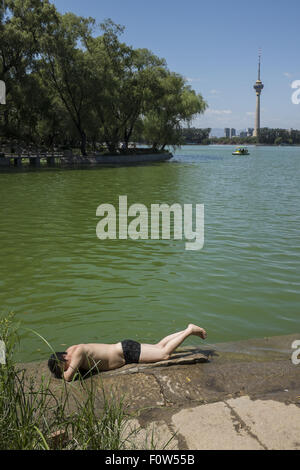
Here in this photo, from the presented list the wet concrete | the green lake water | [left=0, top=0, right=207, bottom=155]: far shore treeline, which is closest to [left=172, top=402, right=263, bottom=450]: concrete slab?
the wet concrete

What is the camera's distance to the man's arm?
4.34m

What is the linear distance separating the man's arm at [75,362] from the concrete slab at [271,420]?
5.29 ft

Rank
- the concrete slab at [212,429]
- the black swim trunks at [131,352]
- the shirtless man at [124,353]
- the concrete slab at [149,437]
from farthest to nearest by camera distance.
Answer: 1. the black swim trunks at [131,352]
2. the shirtless man at [124,353]
3. the concrete slab at [212,429]
4. the concrete slab at [149,437]

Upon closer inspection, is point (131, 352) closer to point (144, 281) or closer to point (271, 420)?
point (271, 420)

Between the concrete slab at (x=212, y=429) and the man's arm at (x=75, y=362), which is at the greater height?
the man's arm at (x=75, y=362)

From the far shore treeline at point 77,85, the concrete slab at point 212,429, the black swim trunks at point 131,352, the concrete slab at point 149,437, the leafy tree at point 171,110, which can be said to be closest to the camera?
the concrete slab at point 149,437

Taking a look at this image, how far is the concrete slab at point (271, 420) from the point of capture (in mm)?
3182

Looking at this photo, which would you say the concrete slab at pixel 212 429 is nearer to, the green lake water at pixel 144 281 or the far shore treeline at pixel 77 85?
the green lake water at pixel 144 281

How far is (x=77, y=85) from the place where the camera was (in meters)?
45.7

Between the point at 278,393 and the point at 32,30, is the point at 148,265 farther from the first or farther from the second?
the point at 32,30

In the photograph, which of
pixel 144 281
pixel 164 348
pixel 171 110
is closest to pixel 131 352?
pixel 164 348

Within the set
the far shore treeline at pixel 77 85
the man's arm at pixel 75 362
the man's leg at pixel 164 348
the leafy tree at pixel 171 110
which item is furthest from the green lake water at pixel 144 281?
the leafy tree at pixel 171 110

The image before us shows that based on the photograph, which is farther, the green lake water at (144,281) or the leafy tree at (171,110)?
the leafy tree at (171,110)

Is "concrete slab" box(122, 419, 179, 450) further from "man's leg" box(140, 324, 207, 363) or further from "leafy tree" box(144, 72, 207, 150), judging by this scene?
"leafy tree" box(144, 72, 207, 150)
